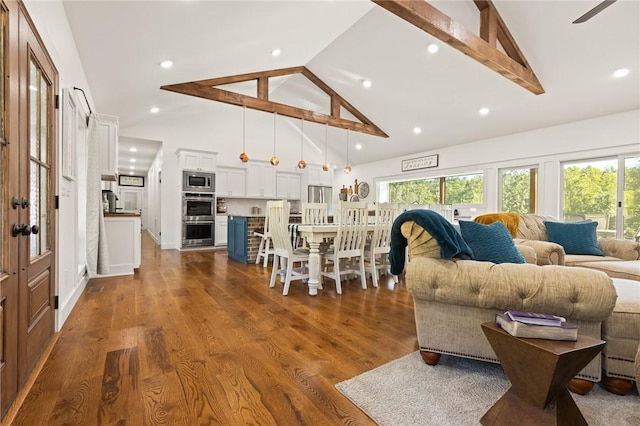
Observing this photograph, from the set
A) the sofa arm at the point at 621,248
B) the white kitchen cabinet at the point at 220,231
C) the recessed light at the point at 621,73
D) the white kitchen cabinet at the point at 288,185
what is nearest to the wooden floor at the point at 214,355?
the sofa arm at the point at 621,248

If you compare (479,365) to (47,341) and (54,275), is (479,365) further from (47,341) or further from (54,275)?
(54,275)

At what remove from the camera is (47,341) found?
1935 mm

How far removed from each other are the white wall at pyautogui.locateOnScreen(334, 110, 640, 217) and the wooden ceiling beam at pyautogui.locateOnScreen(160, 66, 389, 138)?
5.89 ft

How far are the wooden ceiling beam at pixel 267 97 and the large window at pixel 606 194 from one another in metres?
3.72

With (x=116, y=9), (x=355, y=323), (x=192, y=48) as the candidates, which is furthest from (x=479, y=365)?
(x=192, y=48)

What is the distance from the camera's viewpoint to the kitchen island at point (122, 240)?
158 inches

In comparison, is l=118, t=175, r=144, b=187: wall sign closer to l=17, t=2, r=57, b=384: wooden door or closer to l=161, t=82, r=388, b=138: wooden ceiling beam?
l=161, t=82, r=388, b=138: wooden ceiling beam

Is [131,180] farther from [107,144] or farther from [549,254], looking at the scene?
[549,254]

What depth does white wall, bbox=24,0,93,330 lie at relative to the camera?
1920 mm

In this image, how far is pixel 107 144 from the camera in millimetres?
4035

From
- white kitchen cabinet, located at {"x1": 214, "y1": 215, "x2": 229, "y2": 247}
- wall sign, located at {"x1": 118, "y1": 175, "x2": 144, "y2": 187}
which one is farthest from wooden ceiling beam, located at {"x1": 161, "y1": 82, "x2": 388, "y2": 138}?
wall sign, located at {"x1": 118, "y1": 175, "x2": 144, "y2": 187}

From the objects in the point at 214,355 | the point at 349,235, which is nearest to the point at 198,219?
the point at 349,235

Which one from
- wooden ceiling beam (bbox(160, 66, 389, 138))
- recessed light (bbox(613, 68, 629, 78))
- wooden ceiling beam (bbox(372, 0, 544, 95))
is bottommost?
recessed light (bbox(613, 68, 629, 78))

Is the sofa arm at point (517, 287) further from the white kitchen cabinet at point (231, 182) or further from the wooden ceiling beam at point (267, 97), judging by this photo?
the white kitchen cabinet at point (231, 182)
